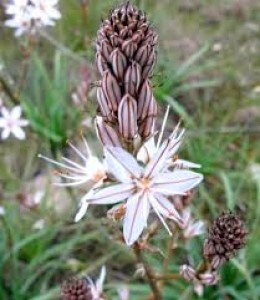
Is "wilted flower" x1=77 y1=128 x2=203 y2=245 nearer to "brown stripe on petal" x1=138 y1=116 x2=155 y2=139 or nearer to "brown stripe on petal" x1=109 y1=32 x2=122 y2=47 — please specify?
"brown stripe on petal" x1=138 y1=116 x2=155 y2=139

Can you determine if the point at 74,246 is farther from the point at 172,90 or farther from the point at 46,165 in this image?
the point at 172,90

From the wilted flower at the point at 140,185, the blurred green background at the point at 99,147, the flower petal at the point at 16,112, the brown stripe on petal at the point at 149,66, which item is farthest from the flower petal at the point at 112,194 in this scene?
the flower petal at the point at 16,112

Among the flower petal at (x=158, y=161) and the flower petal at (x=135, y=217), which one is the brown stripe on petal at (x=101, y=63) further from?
the flower petal at (x=135, y=217)

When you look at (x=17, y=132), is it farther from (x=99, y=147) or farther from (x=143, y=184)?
(x=143, y=184)

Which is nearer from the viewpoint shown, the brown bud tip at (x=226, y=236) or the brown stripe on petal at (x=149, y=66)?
the brown stripe on petal at (x=149, y=66)

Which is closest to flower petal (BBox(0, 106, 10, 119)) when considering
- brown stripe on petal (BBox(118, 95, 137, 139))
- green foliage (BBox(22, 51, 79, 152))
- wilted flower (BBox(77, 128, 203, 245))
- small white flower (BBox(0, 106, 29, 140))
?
small white flower (BBox(0, 106, 29, 140))

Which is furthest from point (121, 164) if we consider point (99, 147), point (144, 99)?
point (99, 147)
